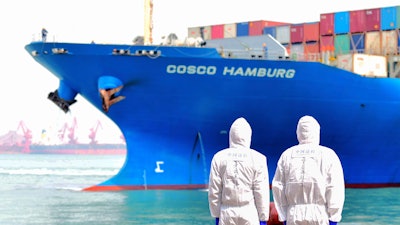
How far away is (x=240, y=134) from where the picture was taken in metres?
8.05

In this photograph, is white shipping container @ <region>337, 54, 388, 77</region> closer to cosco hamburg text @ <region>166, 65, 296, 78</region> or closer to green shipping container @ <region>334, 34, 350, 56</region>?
cosco hamburg text @ <region>166, 65, 296, 78</region>

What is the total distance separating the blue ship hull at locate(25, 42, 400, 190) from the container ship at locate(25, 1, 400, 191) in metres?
0.03

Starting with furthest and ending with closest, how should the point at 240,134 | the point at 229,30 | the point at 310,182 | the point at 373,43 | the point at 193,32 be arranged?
the point at 193,32, the point at 229,30, the point at 373,43, the point at 240,134, the point at 310,182

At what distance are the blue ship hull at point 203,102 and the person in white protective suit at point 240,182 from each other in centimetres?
1897

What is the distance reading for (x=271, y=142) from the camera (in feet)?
91.9

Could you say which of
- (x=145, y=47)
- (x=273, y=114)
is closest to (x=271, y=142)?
(x=273, y=114)

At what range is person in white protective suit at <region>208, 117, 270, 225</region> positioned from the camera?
26.5ft

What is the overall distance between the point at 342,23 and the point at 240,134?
25589mm

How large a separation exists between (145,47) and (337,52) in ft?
29.7

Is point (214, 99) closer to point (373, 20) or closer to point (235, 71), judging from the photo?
point (235, 71)

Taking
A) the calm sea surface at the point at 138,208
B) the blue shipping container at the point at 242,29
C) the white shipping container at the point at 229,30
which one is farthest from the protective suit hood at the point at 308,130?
the white shipping container at the point at 229,30

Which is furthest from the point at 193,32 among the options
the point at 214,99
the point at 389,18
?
the point at 214,99

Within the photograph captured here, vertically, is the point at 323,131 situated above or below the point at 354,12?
below

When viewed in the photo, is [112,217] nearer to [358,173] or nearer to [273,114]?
[273,114]
